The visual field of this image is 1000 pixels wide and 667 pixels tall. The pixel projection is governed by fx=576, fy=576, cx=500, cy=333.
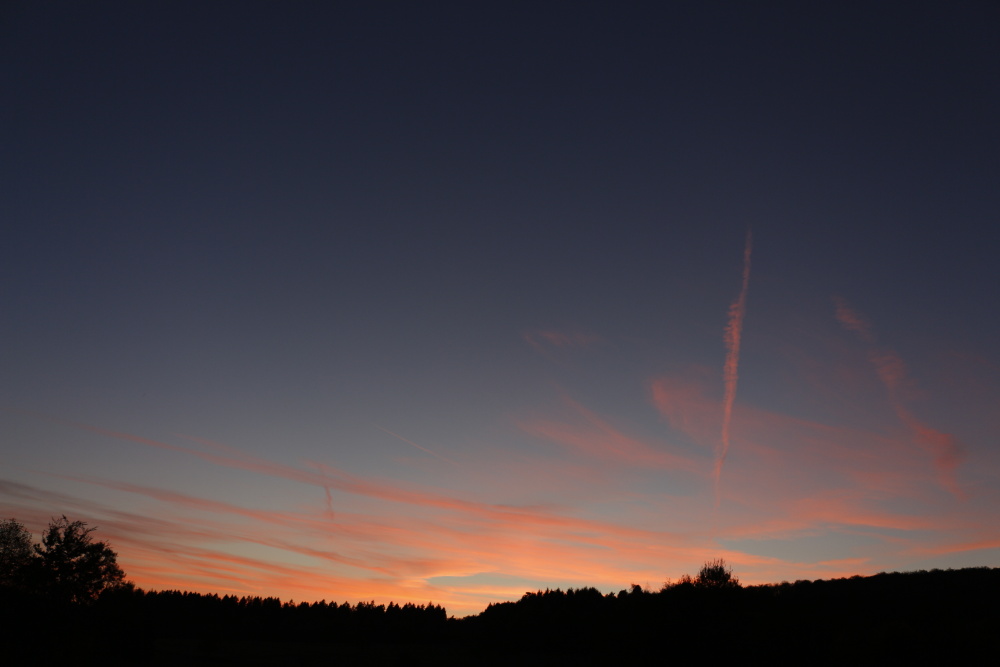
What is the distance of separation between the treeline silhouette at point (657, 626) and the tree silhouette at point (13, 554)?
10.9 inches

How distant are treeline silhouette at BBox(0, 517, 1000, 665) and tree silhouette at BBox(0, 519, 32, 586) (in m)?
0.28

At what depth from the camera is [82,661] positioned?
54.9 metres

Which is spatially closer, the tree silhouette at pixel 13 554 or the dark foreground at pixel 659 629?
the dark foreground at pixel 659 629

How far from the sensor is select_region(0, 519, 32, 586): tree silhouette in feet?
237

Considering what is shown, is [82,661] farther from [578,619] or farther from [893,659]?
[893,659]

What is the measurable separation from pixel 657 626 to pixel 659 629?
33 cm

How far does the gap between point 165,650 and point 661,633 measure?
9559 cm

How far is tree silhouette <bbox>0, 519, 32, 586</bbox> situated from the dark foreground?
16.9 ft

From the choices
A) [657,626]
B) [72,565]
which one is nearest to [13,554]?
[72,565]

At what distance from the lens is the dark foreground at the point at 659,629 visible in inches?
1906

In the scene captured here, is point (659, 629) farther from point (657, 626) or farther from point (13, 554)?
point (13, 554)

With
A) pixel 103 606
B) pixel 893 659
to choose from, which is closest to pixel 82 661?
pixel 103 606

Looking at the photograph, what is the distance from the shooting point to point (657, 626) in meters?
52.2

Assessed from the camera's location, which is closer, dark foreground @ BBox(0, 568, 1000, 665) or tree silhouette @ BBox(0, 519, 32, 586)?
dark foreground @ BBox(0, 568, 1000, 665)
